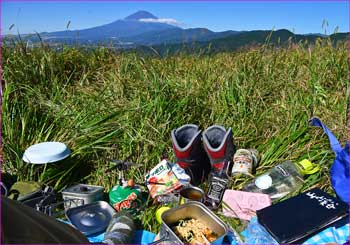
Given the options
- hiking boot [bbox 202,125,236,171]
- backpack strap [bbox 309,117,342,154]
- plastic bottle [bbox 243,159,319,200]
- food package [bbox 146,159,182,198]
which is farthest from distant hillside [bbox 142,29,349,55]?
food package [bbox 146,159,182,198]

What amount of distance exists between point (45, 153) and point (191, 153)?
106 cm

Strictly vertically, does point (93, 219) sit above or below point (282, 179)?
below

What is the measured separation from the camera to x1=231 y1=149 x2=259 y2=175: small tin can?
110 inches

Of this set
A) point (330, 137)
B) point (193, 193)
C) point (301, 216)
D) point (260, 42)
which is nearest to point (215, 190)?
point (193, 193)

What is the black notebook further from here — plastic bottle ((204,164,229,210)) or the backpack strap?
the backpack strap

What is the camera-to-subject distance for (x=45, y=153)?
2.61m

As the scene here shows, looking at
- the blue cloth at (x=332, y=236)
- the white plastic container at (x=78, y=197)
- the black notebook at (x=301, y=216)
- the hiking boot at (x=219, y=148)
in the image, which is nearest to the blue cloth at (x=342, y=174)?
the black notebook at (x=301, y=216)

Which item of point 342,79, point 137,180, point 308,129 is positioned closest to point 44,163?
point 137,180

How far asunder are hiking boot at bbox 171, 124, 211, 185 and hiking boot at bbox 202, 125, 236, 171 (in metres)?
0.08

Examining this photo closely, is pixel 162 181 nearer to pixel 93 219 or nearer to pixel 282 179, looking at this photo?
pixel 93 219

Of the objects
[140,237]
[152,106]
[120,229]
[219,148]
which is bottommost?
[140,237]

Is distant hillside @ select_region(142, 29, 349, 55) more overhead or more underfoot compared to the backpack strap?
more overhead

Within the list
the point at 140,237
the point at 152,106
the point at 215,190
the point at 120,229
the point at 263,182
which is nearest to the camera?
the point at 120,229

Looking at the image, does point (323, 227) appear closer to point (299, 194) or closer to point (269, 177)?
point (299, 194)
